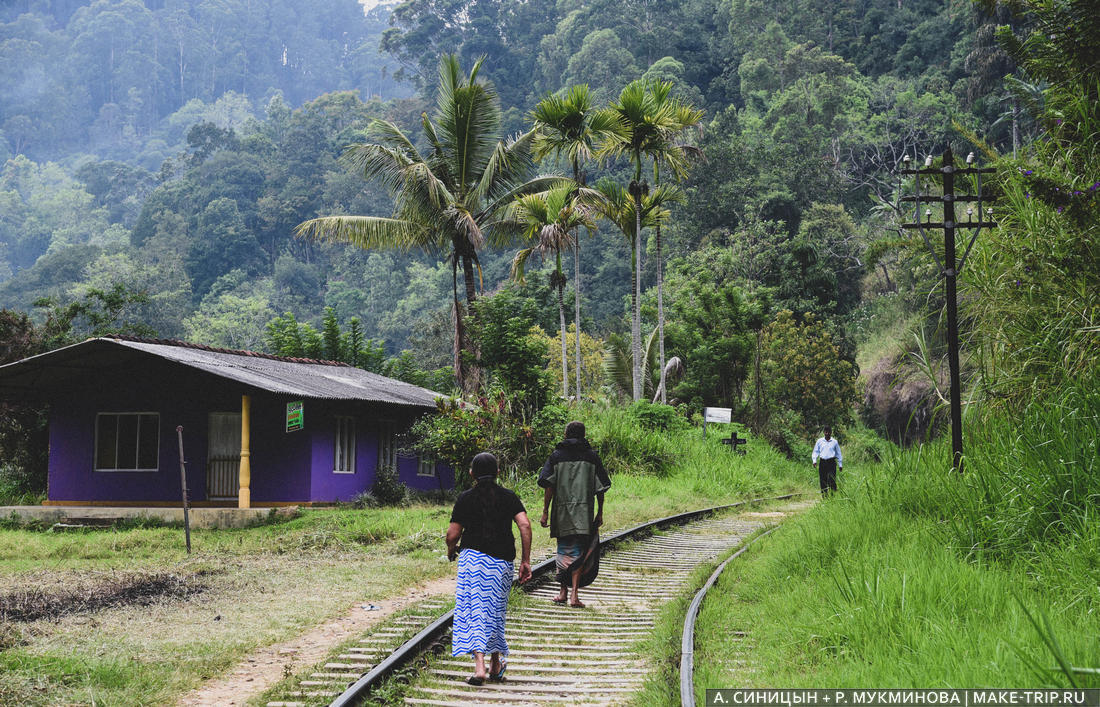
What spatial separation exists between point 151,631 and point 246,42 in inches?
7466

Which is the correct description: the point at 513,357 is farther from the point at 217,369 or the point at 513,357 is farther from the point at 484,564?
the point at 484,564

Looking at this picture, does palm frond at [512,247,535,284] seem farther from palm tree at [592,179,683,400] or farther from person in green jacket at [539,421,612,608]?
person in green jacket at [539,421,612,608]

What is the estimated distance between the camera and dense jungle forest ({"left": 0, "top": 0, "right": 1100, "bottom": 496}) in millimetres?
10469

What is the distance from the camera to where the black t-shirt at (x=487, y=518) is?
282 inches

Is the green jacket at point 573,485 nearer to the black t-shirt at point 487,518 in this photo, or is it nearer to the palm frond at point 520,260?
the black t-shirt at point 487,518

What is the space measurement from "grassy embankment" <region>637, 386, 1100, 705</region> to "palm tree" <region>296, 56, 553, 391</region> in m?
19.9

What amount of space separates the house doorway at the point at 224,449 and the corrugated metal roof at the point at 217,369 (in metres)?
1.42

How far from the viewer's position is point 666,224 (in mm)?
54219

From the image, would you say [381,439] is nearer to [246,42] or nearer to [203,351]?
[203,351]

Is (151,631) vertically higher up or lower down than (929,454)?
lower down

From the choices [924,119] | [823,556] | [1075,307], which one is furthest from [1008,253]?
[924,119]

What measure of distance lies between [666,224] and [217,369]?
37791 millimetres

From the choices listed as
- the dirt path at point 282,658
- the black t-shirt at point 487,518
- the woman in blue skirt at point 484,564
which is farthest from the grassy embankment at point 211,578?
the black t-shirt at point 487,518

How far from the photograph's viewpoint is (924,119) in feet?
172
